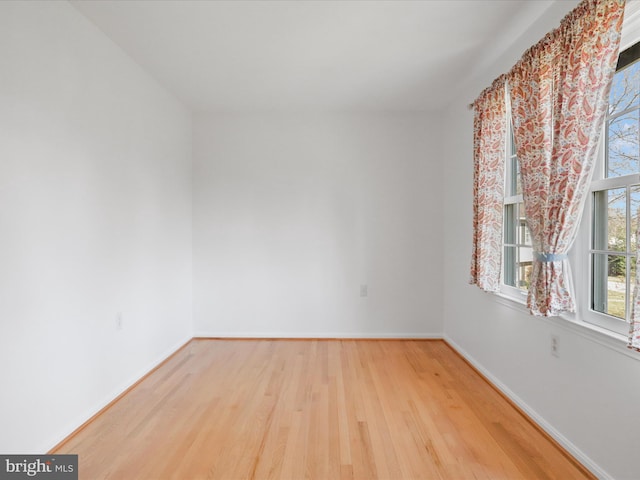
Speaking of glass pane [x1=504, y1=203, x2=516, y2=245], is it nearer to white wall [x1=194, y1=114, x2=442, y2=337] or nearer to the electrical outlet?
the electrical outlet

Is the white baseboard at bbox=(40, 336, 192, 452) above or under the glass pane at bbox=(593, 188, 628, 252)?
under

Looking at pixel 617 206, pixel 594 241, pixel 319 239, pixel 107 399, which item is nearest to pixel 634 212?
pixel 617 206

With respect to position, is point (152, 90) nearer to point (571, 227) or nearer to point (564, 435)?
point (571, 227)

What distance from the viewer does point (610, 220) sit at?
1684mm

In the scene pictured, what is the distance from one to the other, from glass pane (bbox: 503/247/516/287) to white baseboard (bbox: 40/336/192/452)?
126 inches

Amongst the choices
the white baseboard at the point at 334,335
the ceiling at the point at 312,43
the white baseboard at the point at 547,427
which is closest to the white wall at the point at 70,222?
the ceiling at the point at 312,43

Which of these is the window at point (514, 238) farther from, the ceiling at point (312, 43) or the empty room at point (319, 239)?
the ceiling at point (312, 43)

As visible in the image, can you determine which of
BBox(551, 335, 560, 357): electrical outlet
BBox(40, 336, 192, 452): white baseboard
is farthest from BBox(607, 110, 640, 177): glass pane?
BBox(40, 336, 192, 452): white baseboard

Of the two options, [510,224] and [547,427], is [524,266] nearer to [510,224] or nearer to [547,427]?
[510,224]

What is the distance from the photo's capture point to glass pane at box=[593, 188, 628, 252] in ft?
5.32

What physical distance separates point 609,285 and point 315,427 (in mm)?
1860

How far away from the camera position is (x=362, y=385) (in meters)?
2.66

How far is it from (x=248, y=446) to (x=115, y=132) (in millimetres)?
2429

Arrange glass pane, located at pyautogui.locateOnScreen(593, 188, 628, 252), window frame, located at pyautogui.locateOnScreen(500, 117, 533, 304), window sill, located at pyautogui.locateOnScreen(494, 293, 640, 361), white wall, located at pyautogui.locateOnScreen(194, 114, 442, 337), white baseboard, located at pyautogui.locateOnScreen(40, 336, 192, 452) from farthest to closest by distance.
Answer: white wall, located at pyautogui.locateOnScreen(194, 114, 442, 337) → window frame, located at pyautogui.locateOnScreen(500, 117, 533, 304) → white baseboard, located at pyautogui.locateOnScreen(40, 336, 192, 452) → glass pane, located at pyautogui.locateOnScreen(593, 188, 628, 252) → window sill, located at pyautogui.locateOnScreen(494, 293, 640, 361)
